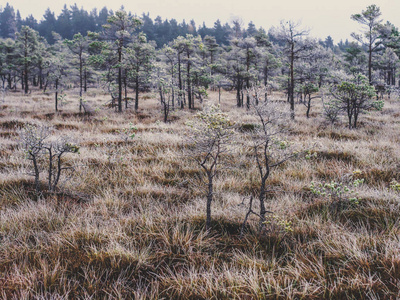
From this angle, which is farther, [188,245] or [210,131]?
[210,131]

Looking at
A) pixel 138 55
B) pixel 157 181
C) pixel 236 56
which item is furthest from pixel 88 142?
pixel 236 56

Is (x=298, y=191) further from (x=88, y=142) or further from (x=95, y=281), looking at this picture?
(x=88, y=142)

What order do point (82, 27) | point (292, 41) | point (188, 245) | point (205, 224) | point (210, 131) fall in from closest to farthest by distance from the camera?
point (188, 245)
point (210, 131)
point (205, 224)
point (292, 41)
point (82, 27)

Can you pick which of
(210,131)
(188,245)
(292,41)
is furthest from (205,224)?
(292,41)

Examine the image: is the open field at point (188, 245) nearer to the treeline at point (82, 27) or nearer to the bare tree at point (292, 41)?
the bare tree at point (292, 41)

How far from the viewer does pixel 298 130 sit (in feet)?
36.9

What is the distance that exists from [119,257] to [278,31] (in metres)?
18.0

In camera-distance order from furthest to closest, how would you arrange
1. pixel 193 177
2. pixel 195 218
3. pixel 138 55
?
pixel 138 55
pixel 193 177
pixel 195 218

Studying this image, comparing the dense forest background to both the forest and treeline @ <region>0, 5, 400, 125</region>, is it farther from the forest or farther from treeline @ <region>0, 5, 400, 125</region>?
the forest

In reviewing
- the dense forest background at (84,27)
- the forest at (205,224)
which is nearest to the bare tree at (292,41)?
the forest at (205,224)

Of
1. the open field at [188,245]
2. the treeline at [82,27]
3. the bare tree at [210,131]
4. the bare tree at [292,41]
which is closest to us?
the open field at [188,245]

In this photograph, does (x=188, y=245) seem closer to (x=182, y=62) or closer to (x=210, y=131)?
(x=210, y=131)

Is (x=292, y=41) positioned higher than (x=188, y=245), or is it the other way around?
(x=292, y=41)

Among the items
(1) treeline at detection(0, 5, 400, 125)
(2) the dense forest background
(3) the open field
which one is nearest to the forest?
(3) the open field
